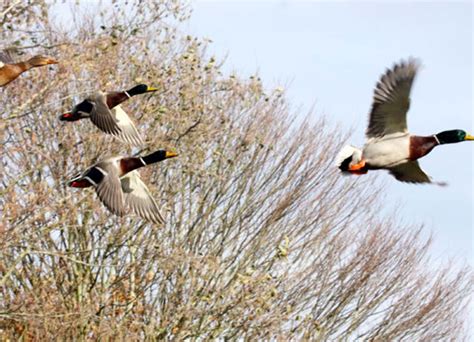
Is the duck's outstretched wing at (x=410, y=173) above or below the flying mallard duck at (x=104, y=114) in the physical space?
below

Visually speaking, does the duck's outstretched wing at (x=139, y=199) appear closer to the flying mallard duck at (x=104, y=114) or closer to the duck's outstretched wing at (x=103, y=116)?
the flying mallard duck at (x=104, y=114)

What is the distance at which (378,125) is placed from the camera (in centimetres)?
988

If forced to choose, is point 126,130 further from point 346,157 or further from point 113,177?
point 346,157

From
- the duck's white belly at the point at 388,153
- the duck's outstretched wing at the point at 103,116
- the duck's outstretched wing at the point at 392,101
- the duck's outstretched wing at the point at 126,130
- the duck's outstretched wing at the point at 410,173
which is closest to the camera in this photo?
the duck's outstretched wing at the point at 392,101

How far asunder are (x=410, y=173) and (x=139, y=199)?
3.17 m

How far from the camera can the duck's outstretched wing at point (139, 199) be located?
1138 cm

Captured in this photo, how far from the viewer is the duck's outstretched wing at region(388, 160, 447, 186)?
1041 centimetres

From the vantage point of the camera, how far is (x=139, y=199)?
1159 cm

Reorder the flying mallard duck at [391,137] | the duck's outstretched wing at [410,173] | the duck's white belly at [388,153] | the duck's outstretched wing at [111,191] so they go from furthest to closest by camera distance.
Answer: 1. the duck's outstretched wing at [111,191]
2. the duck's outstretched wing at [410,173]
3. the duck's white belly at [388,153]
4. the flying mallard duck at [391,137]

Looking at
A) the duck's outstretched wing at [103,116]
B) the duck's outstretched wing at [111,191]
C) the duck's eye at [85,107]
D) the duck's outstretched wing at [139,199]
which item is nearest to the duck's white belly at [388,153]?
the duck's outstretched wing at [111,191]

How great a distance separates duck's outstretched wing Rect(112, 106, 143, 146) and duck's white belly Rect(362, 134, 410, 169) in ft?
9.00

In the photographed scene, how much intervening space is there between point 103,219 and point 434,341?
28.9 feet

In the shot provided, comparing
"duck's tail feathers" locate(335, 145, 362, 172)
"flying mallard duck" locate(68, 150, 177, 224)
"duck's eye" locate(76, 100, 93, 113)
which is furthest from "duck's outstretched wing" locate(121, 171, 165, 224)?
"duck's tail feathers" locate(335, 145, 362, 172)

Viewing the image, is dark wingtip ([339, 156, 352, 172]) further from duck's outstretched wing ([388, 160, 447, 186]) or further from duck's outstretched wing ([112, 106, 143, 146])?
duck's outstretched wing ([112, 106, 143, 146])
